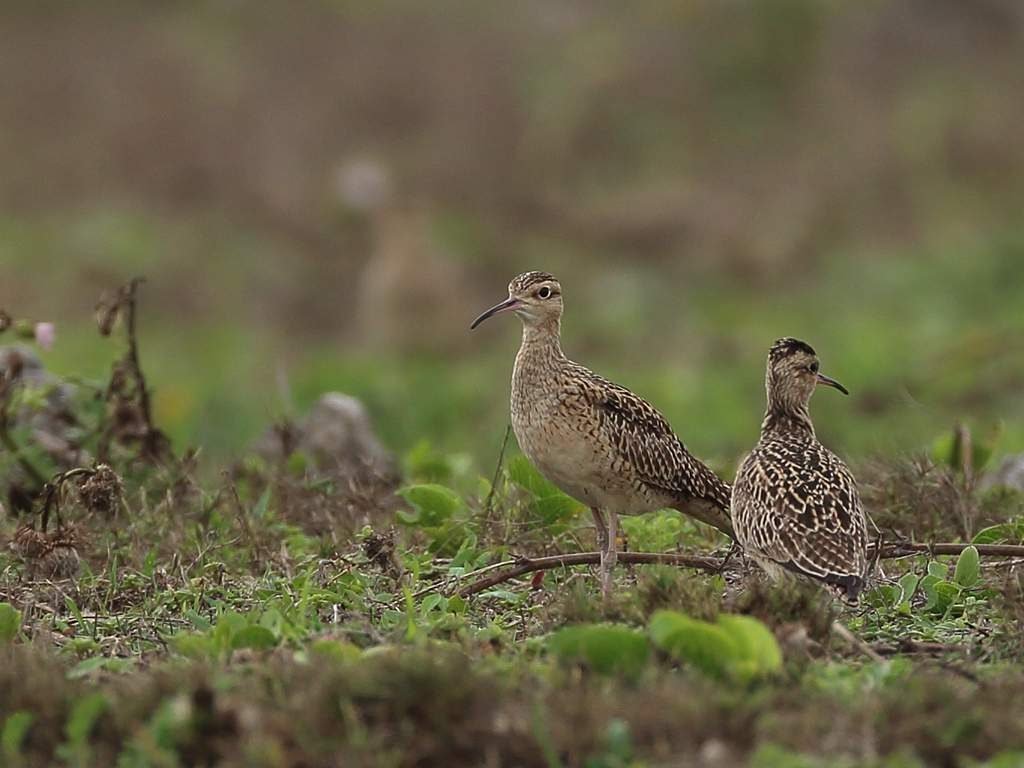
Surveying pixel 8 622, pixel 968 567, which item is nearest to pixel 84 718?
pixel 8 622

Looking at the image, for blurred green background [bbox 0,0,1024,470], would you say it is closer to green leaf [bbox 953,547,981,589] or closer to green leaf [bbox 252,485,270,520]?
green leaf [bbox 252,485,270,520]

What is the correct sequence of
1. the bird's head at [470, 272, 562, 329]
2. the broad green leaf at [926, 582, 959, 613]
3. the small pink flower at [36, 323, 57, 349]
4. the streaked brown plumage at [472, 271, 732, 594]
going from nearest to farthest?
the broad green leaf at [926, 582, 959, 613] → the streaked brown plumage at [472, 271, 732, 594] → the bird's head at [470, 272, 562, 329] → the small pink flower at [36, 323, 57, 349]

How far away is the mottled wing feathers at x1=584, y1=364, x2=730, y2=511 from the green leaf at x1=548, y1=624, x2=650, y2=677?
1601 mm

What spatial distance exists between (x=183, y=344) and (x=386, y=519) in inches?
393

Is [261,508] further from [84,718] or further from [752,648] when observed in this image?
[752,648]

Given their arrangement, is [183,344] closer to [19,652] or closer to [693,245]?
[693,245]

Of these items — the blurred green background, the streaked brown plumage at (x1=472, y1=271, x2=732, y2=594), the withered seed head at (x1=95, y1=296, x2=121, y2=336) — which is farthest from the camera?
the blurred green background

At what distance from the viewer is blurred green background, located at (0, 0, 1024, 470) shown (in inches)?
610

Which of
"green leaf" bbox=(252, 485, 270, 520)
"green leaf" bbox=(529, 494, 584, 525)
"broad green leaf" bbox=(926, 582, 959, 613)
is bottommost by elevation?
"broad green leaf" bbox=(926, 582, 959, 613)

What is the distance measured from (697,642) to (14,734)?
68.7 inches

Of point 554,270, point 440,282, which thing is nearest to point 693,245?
point 554,270

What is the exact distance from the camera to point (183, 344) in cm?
1677

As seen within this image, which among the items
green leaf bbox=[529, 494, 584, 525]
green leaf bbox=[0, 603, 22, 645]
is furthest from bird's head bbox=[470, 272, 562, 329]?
green leaf bbox=[0, 603, 22, 645]

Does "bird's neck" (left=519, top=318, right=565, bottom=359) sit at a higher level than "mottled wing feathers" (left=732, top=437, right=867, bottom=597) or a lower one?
higher
